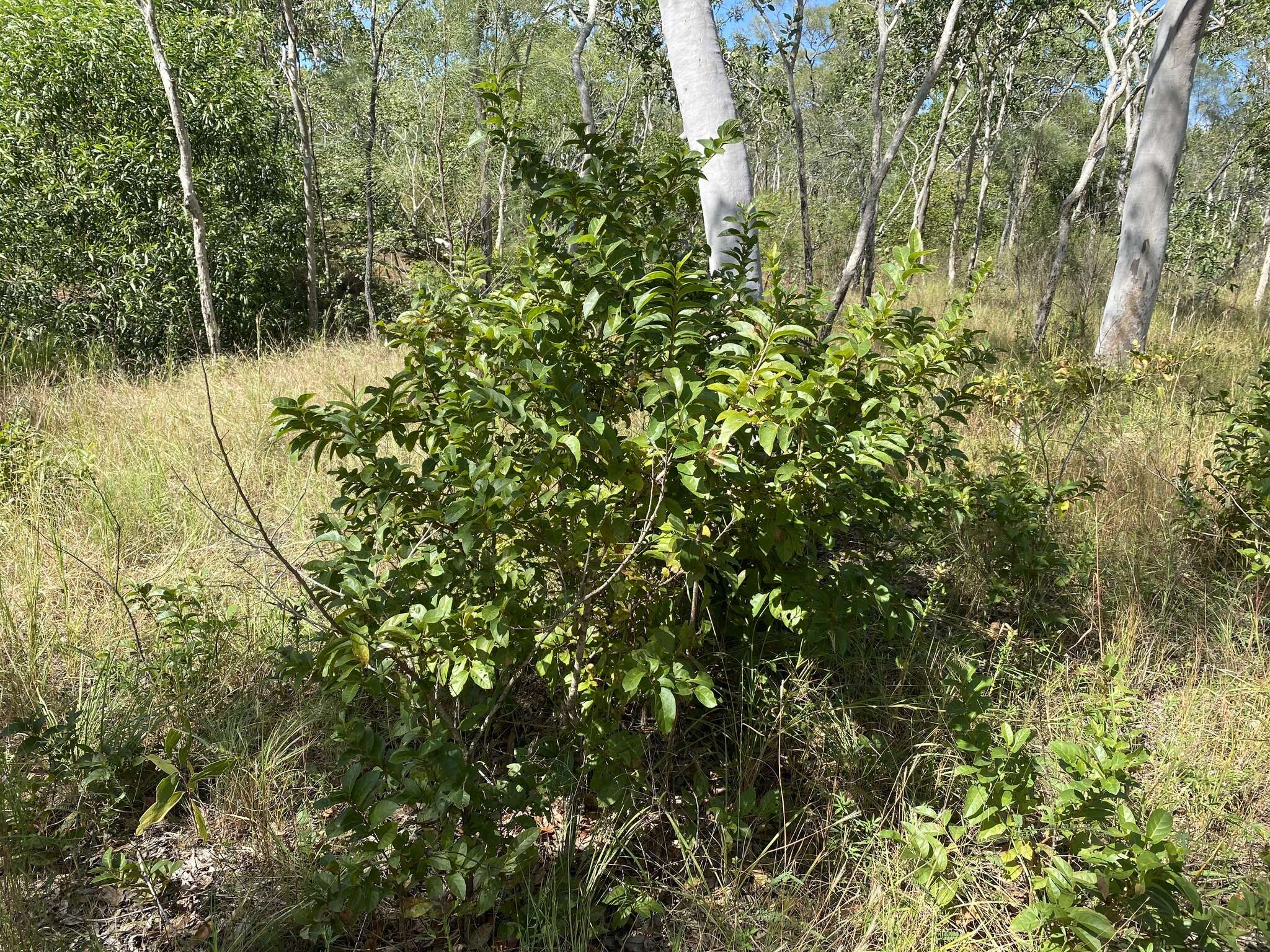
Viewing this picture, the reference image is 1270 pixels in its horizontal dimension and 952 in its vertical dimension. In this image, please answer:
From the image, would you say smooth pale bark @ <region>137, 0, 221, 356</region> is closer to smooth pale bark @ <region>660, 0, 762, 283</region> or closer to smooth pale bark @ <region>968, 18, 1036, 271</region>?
smooth pale bark @ <region>660, 0, 762, 283</region>

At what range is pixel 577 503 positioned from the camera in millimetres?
1754

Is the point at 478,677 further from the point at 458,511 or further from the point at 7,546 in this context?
the point at 7,546

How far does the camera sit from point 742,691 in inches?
92.1

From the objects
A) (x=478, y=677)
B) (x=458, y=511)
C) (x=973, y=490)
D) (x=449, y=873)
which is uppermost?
(x=458, y=511)

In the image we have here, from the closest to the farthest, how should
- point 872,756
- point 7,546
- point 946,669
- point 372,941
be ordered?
point 372,941 → point 872,756 → point 946,669 → point 7,546

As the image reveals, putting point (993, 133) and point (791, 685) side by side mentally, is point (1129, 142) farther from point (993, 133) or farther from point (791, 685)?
point (791, 685)

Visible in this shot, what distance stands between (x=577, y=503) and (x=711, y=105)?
2184 millimetres

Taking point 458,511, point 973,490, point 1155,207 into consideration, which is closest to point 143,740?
point 458,511

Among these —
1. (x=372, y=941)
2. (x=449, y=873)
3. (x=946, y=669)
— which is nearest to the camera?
(x=449, y=873)

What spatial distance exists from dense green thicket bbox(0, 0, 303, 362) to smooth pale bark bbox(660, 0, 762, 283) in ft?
25.3

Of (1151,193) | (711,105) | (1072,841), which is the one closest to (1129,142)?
(1151,193)

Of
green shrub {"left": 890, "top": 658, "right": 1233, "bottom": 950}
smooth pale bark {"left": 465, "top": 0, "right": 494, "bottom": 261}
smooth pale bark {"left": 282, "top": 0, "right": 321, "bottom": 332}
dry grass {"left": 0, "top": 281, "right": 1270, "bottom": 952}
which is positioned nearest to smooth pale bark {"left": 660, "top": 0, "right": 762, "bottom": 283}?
dry grass {"left": 0, "top": 281, "right": 1270, "bottom": 952}

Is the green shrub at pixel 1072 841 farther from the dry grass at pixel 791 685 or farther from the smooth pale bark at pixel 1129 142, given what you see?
the smooth pale bark at pixel 1129 142

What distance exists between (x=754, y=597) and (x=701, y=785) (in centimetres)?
58
